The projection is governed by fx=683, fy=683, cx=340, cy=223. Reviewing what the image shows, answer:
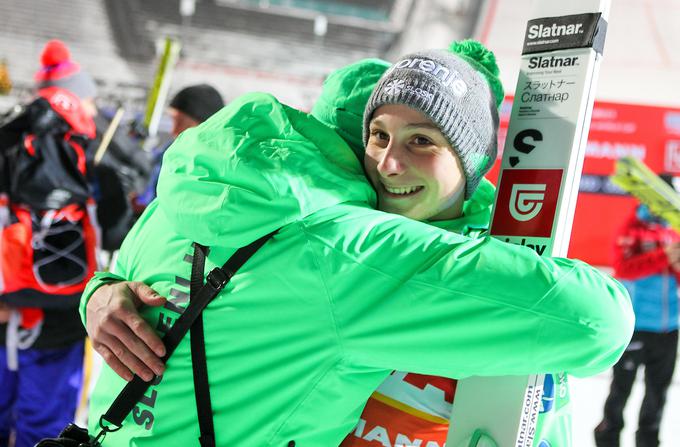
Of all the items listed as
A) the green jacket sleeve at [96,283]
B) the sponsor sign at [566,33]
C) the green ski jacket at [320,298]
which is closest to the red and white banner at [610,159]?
the sponsor sign at [566,33]

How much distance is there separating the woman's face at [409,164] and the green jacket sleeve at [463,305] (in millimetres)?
271

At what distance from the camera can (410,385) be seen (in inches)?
45.5

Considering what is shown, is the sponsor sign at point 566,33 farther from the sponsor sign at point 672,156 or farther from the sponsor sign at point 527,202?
the sponsor sign at point 672,156

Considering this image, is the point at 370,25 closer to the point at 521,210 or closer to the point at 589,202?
the point at 589,202

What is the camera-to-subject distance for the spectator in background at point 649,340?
3881mm

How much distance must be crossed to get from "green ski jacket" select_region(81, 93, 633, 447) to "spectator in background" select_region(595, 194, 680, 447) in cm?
330

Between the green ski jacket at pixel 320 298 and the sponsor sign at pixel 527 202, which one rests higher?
the sponsor sign at pixel 527 202

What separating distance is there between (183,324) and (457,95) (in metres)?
0.63

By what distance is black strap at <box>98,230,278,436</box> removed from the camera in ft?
3.21

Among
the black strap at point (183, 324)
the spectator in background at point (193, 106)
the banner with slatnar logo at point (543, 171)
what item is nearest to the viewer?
the black strap at point (183, 324)

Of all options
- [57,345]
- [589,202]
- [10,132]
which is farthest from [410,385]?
[589,202]

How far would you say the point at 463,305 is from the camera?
2.85 ft

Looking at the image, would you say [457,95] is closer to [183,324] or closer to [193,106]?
[183,324]

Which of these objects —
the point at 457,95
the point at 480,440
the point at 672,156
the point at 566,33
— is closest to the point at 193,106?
the point at 457,95
